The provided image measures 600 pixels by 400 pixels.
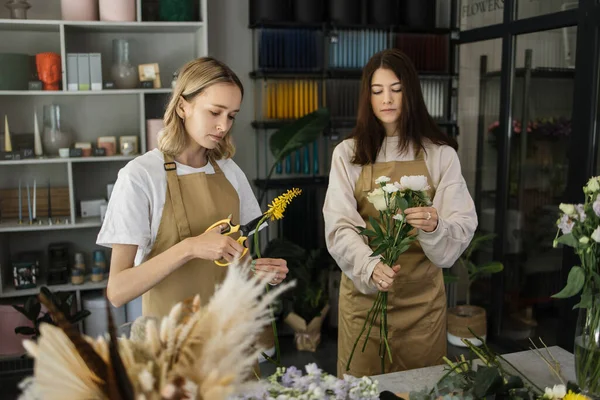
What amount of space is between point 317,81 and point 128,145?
1303 millimetres

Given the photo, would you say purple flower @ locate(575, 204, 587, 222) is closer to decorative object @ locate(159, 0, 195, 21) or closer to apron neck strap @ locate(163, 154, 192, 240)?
apron neck strap @ locate(163, 154, 192, 240)

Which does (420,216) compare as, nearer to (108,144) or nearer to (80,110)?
(108,144)

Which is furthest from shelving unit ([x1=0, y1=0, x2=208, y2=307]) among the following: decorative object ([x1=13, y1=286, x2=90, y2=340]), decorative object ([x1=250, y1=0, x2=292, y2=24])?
decorative object ([x1=250, y1=0, x2=292, y2=24])

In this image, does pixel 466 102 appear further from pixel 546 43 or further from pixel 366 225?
pixel 366 225

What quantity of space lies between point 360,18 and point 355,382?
3446mm

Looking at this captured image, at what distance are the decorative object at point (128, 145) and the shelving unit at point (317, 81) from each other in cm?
80

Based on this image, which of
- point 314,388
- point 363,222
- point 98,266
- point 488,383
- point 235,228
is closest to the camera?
point 314,388

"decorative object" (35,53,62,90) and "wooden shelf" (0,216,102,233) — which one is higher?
"decorative object" (35,53,62,90)

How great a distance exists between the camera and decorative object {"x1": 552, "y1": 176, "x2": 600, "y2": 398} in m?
1.30

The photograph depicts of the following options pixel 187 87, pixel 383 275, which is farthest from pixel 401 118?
pixel 187 87

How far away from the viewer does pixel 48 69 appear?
3488mm

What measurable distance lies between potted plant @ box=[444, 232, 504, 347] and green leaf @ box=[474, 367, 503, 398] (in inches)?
97.3

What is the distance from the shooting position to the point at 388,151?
6.95ft

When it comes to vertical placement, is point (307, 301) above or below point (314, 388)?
below
